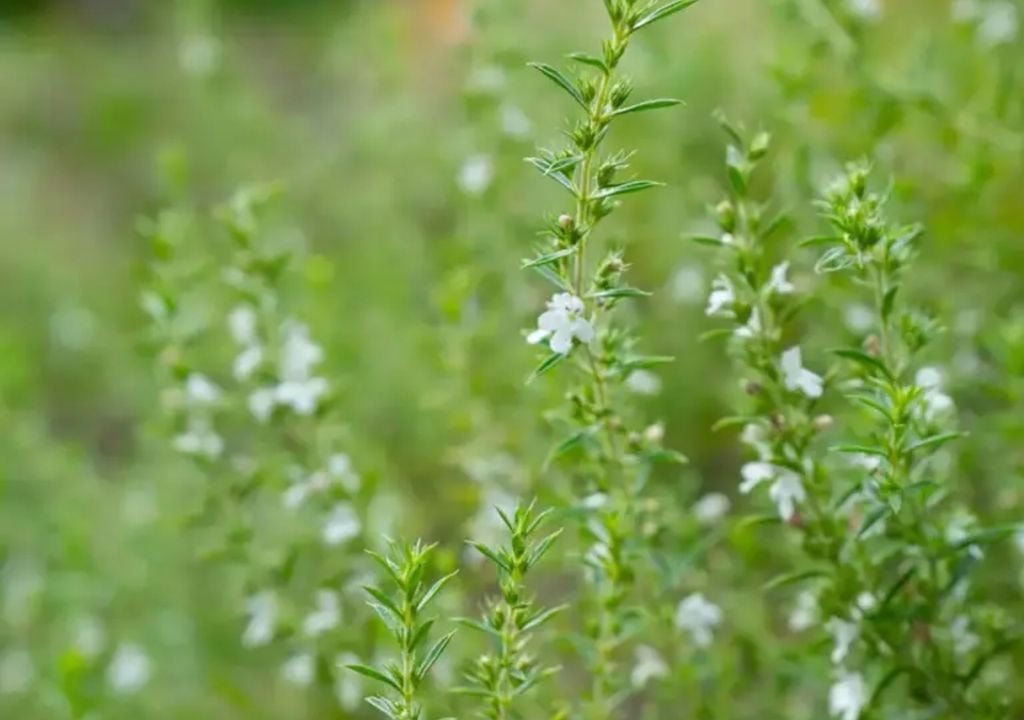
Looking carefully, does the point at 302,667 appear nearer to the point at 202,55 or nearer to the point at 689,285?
the point at 689,285

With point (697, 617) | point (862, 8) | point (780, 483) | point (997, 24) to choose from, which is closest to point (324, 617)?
point (697, 617)

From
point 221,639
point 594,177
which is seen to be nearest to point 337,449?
point 221,639

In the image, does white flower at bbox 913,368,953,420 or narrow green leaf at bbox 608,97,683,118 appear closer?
narrow green leaf at bbox 608,97,683,118

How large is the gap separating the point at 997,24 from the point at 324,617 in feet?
2.92

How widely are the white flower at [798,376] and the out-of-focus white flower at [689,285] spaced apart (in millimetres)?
551

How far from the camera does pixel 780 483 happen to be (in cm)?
81

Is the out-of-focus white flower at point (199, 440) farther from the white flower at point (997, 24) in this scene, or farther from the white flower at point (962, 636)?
the white flower at point (997, 24)

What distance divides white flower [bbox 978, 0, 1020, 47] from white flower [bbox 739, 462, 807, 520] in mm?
670

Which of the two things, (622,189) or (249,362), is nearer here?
(622,189)

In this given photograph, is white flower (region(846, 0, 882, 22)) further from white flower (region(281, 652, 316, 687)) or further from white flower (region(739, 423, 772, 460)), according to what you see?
white flower (region(281, 652, 316, 687))

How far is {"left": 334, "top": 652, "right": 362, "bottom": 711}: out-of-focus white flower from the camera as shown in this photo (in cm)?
103

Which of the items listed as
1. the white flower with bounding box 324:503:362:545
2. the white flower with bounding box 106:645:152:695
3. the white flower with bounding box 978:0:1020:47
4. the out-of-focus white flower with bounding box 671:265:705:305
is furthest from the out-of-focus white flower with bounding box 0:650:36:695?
the white flower with bounding box 978:0:1020:47

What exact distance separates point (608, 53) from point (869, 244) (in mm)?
192

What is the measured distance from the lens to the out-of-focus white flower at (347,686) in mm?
1034
